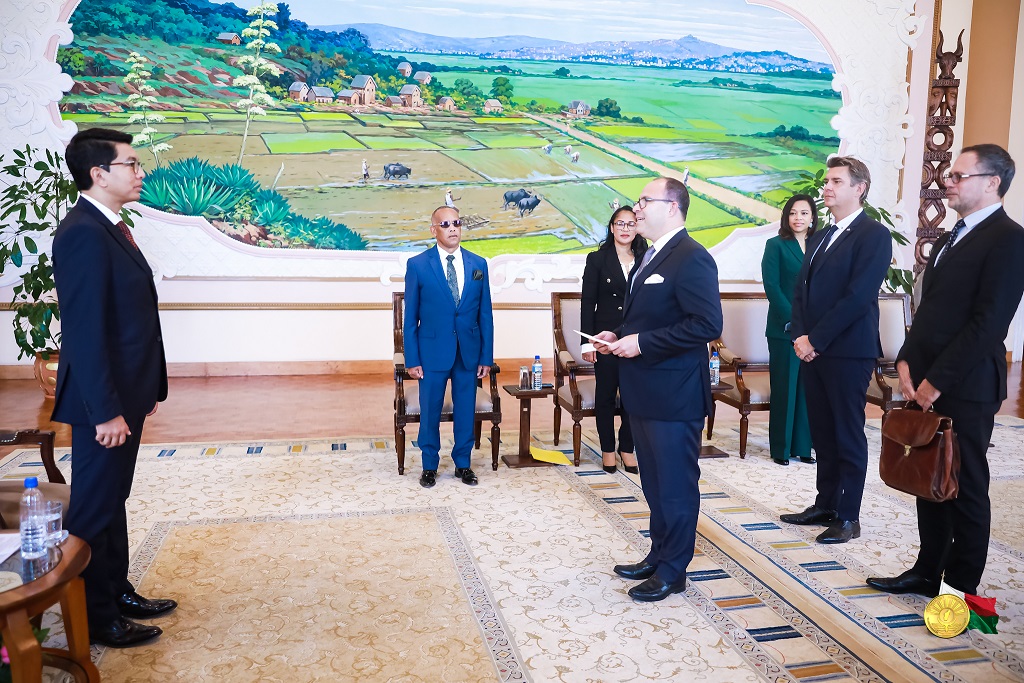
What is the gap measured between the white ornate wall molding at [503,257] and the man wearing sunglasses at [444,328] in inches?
135

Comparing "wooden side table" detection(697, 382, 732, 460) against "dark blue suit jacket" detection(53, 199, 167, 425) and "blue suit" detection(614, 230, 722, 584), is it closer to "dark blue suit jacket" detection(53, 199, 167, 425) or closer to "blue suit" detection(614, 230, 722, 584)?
"blue suit" detection(614, 230, 722, 584)

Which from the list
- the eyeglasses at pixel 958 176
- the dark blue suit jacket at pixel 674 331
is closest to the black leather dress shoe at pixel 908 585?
the dark blue suit jacket at pixel 674 331

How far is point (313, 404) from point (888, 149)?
6.61m

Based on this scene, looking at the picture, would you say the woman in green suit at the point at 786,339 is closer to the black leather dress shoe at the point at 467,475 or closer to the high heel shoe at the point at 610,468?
the high heel shoe at the point at 610,468

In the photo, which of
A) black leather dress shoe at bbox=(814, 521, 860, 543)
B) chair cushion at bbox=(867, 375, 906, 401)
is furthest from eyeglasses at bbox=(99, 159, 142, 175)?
chair cushion at bbox=(867, 375, 906, 401)

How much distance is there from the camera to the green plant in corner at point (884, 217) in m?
7.81

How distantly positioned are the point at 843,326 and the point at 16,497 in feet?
11.2

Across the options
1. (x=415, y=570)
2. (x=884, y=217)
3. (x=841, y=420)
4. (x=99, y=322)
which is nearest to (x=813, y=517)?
(x=841, y=420)

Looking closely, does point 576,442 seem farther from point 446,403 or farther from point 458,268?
point 458,268

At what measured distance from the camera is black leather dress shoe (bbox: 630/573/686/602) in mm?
3146

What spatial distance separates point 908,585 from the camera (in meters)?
3.23

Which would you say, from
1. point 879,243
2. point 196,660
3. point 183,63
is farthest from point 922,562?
point 183,63

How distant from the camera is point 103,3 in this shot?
7.19 metres

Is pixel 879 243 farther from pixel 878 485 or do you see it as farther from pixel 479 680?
pixel 479 680
